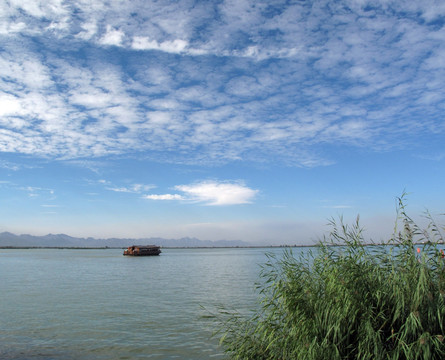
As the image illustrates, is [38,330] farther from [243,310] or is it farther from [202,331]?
[243,310]

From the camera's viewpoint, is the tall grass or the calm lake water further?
the calm lake water

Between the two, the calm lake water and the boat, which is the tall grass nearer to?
the calm lake water

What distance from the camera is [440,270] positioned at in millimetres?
9461

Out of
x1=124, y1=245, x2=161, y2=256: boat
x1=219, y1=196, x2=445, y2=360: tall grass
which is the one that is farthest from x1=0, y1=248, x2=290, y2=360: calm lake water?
x1=124, y1=245, x2=161, y2=256: boat

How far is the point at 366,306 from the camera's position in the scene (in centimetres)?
947

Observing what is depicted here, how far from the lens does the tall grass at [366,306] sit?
8.44 meters

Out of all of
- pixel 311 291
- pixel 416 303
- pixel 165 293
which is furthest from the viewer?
pixel 165 293

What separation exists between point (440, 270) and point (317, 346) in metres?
4.23

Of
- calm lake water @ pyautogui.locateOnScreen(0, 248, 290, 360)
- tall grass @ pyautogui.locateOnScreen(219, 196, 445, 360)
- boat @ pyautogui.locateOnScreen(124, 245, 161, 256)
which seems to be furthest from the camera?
boat @ pyautogui.locateOnScreen(124, 245, 161, 256)

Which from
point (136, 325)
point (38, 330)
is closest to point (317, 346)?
point (136, 325)

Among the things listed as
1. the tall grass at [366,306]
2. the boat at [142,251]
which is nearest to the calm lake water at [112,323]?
the tall grass at [366,306]

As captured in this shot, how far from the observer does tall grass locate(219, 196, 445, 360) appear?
8438 mm

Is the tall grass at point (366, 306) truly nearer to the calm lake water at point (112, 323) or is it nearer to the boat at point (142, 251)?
the calm lake water at point (112, 323)

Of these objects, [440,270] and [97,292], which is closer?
[440,270]
